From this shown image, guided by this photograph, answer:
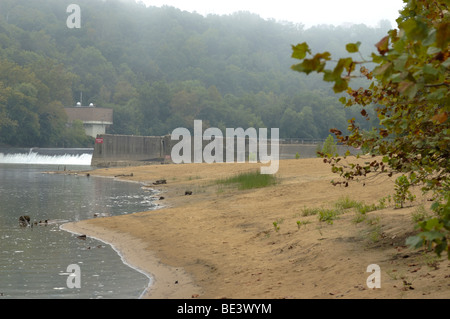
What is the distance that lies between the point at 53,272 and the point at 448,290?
7283 mm

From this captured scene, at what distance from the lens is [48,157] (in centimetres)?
8300

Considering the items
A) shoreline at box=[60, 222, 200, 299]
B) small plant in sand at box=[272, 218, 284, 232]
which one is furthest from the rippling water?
small plant in sand at box=[272, 218, 284, 232]

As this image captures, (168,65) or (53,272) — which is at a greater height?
Result: (168,65)

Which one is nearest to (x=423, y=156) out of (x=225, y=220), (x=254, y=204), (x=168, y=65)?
(x=225, y=220)

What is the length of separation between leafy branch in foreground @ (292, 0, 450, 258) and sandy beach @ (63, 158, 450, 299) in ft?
3.26

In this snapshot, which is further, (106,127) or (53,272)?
(106,127)

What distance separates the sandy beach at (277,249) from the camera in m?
8.48

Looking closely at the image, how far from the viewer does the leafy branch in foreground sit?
4129mm

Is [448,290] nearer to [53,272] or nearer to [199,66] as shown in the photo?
[53,272]

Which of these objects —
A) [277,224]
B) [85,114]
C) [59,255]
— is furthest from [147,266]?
[85,114]

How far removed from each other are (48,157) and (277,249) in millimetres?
75159

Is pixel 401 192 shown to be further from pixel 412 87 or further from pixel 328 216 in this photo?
pixel 412 87

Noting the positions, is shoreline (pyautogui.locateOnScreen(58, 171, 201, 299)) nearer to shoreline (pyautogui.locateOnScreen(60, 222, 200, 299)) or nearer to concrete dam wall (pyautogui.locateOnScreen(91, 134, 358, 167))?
shoreline (pyautogui.locateOnScreen(60, 222, 200, 299))

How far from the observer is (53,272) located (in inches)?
460
